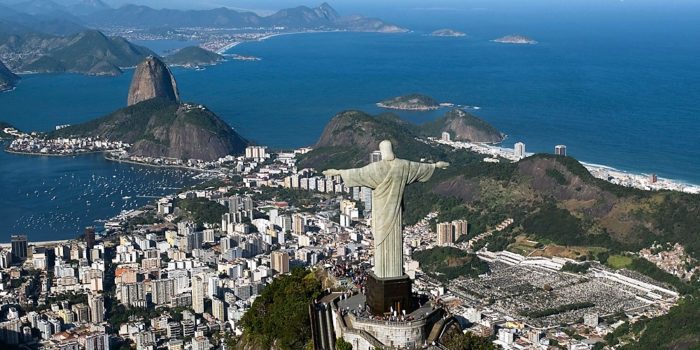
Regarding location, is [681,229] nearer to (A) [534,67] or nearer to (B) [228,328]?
(B) [228,328]

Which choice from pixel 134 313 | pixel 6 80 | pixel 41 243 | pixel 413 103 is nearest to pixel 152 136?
pixel 413 103

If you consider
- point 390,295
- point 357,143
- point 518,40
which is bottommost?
point 357,143

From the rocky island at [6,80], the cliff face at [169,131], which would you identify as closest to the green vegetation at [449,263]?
the cliff face at [169,131]

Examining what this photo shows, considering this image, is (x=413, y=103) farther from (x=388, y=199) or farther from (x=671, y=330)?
(x=388, y=199)

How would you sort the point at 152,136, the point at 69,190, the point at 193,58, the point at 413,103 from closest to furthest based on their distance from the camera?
the point at 69,190, the point at 152,136, the point at 413,103, the point at 193,58

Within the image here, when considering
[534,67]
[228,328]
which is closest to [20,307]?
[228,328]

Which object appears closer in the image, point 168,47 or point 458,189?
point 458,189
